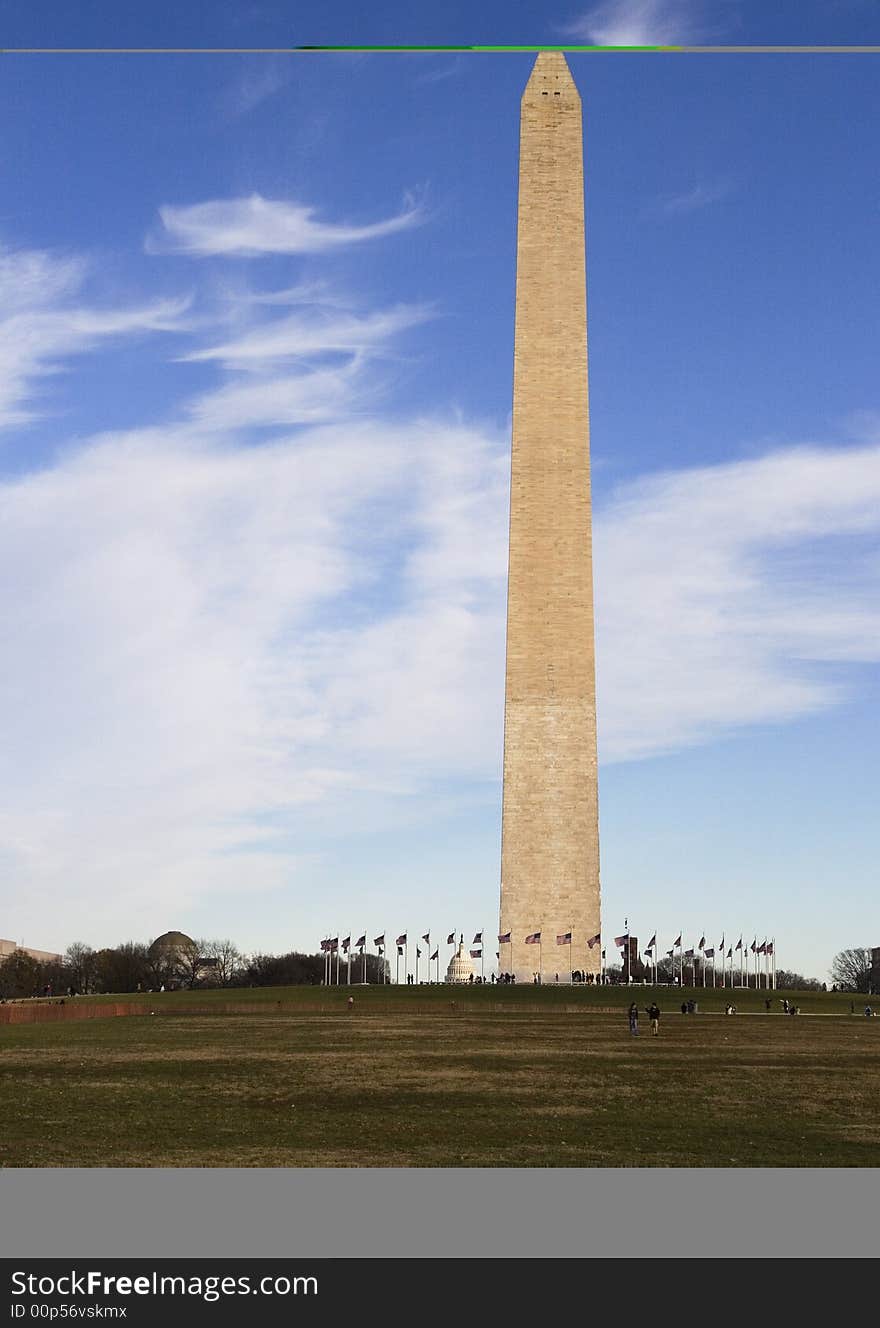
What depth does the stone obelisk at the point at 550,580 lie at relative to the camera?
62906 mm

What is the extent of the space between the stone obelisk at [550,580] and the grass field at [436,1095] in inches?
955

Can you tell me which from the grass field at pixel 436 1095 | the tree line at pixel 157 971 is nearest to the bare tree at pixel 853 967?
the tree line at pixel 157 971

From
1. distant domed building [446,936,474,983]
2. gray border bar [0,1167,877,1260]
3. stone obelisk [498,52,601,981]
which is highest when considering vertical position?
stone obelisk [498,52,601,981]

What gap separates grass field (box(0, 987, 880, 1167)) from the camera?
1367cm

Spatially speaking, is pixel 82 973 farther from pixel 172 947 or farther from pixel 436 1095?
pixel 436 1095

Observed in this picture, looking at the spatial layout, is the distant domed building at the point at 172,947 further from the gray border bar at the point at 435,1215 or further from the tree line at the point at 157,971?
the gray border bar at the point at 435,1215

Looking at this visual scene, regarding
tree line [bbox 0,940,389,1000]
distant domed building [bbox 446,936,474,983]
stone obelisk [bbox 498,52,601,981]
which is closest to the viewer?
stone obelisk [bbox 498,52,601,981]

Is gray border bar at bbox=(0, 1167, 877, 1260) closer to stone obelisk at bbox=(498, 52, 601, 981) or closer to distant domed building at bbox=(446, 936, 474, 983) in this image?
stone obelisk at bbox=(498, 52, 601, 981)

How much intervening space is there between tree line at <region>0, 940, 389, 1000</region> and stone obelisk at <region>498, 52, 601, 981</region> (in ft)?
132

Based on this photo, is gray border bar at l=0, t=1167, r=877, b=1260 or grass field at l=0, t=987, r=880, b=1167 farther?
grass field at l=0, t=987, r=880, b=1167

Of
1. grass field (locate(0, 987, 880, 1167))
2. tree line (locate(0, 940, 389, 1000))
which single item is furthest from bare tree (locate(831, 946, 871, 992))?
grass field (locate(0, 987, 880, 1167))

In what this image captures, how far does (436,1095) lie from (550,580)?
4694 cm
